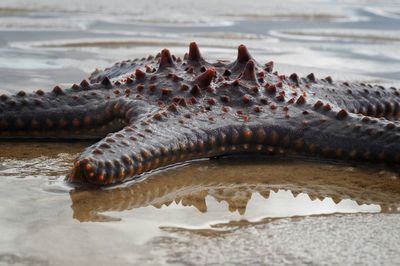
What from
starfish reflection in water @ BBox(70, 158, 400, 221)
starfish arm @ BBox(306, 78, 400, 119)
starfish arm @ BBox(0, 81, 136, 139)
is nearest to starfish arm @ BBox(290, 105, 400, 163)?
starfish reflection in water @ BBox(70, 158, 400, 221)

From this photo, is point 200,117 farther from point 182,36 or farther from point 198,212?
point 182,36

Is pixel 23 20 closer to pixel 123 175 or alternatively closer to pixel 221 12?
pixel 221 12

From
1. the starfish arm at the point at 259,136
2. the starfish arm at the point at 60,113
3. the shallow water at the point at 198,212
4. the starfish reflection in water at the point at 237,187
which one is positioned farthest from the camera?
the starfish arm at the point at 60,113

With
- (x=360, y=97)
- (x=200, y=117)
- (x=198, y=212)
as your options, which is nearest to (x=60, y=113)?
(x=200, y=117)

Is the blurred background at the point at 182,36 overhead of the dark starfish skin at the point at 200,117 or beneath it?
beneath

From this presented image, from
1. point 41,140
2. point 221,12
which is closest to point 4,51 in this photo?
point 41,140

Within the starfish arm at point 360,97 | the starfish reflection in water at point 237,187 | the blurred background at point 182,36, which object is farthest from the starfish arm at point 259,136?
the blurred background at point 182,36

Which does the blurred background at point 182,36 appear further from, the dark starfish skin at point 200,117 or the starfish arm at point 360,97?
the starfish arm at point 360,97

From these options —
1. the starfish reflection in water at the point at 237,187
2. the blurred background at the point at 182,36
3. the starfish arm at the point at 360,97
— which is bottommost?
the starfish reflection in water at the point at 237,187
